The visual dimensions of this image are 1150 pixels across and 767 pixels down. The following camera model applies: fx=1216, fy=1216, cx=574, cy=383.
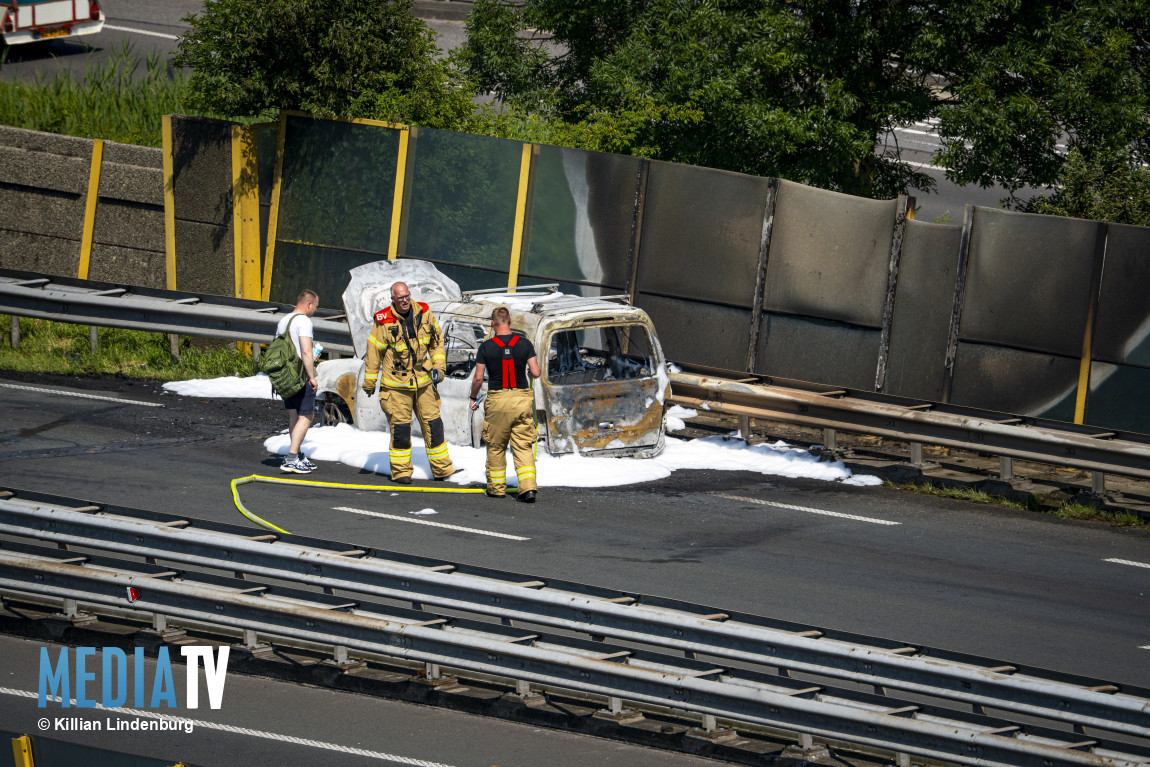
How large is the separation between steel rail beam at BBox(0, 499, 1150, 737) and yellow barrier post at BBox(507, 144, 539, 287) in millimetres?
8795

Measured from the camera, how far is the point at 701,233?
15273 millimetres

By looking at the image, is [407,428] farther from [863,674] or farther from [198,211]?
[198,211]

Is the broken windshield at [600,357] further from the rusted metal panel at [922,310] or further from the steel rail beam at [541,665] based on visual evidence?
the steel rail beam at [541,665]

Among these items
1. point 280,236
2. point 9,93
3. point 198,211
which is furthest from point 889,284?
point 9,93

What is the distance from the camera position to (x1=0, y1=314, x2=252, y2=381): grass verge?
15.6 metres

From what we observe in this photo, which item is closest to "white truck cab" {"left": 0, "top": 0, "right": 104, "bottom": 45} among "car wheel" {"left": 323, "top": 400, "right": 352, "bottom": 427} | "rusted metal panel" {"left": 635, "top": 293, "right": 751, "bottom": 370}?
"rusted metal panel" {"left": 635, "top": 293, "right": 751, "bottom": 370}

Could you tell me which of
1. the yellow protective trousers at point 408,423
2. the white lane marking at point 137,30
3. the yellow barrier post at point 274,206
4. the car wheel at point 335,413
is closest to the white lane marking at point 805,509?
the yellow protective trousers at point 408,423

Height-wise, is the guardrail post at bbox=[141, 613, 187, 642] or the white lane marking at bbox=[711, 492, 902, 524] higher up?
the white lane marking at bbox=[711, 492, 902, 524]

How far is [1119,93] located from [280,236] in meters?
11.2

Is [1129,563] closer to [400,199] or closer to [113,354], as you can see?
[400,199]

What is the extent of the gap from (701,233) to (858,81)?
11.2 ft

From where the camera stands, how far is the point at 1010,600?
9086 mm

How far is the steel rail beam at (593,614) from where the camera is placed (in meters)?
5.86

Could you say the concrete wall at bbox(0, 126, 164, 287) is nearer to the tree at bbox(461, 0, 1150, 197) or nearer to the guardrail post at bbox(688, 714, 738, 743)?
the tree at bbox(461, 0, 1150, 197)
